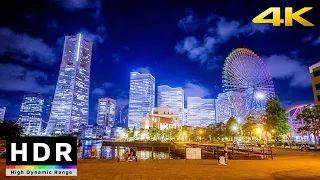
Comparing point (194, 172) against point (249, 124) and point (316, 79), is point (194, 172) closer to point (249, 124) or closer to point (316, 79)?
point (249, 124)

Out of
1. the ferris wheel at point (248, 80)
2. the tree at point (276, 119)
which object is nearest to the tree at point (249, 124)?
the ferris wheel at point (248, 80)

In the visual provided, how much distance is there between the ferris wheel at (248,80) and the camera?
66.2 meters

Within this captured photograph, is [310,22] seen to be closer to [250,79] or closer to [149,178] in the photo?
[149,178]

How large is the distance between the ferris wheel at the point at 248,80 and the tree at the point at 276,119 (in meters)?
6.31

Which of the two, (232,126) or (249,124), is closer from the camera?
(249,124)

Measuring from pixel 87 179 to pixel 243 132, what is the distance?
8979 centimetres

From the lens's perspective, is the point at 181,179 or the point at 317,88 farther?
the point at 317,88

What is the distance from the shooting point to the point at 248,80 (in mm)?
67250

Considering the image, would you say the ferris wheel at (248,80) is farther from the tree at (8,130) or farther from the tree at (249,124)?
the tree at (8,130)

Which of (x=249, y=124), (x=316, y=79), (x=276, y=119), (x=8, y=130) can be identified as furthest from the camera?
(x=8, y=130)

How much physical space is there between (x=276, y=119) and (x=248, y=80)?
14373 mm

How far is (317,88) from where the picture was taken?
7925cm

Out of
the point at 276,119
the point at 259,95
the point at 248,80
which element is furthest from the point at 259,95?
the point at 276,119

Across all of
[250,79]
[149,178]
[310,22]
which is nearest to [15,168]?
[149,178]
